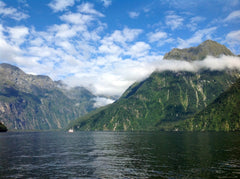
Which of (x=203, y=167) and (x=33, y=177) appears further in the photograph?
(x=203, y=167)

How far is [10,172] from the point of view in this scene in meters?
61.2

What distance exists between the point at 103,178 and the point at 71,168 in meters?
16.9

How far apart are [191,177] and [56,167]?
43336 mm

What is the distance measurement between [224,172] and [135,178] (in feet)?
81.5

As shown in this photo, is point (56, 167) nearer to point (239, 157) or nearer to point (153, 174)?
point (153, 174)

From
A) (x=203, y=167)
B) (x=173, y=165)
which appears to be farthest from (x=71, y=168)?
(x=203, y=167)

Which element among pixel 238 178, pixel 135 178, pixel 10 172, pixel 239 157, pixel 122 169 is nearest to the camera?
pixel 238 178

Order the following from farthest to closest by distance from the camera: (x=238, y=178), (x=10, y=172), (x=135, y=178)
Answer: (x=10, y=172) < (x=135, y=178) < (x=238, y=178)

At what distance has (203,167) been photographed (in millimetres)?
63250

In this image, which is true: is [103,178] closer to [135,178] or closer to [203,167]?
[135,178]

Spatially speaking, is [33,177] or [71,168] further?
[71,168]

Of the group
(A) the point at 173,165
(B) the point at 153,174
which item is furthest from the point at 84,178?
(A) the point at 173,165

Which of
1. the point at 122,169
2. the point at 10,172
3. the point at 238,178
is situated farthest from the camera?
the point at 122,169

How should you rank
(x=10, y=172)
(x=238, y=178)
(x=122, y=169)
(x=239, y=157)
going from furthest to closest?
(x=239, y=157) < (x=122, y=169) < (x=10, y=172) < (x=238, y=178)
